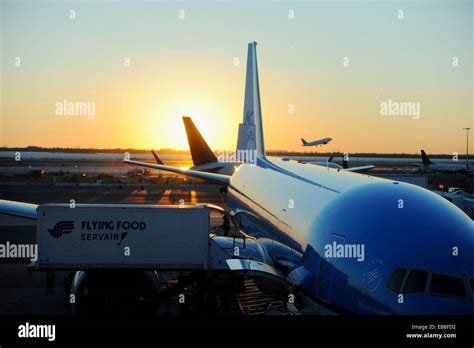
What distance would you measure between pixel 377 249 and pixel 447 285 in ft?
4.24

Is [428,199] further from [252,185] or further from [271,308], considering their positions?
[252,185]

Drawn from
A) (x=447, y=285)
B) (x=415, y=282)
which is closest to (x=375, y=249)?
(x=415, y=282)

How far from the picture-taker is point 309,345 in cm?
889

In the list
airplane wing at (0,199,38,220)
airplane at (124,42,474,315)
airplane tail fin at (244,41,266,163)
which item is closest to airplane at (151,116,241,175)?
airplane tail fin at (244,41,266,163)

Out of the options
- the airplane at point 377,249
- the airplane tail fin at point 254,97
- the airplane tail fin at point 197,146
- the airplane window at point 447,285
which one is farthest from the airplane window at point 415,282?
the airplane tail fin at point 197,146

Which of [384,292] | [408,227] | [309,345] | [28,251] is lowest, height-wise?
[28,251]

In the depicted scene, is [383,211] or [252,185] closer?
[383,211]

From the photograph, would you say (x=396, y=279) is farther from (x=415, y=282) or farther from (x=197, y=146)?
(x=197, y=146)

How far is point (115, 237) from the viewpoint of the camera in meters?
13.2

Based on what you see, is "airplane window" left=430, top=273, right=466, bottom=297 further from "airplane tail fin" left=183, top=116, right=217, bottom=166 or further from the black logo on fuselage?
"airplane tail fin" left=183, top=116, right=217, bottom=166

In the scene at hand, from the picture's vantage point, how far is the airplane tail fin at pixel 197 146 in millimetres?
44156

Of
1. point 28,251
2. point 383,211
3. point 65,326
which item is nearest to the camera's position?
point 65,326

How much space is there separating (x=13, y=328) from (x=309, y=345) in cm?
518

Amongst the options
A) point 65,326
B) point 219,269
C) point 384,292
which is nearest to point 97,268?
point 219,269
